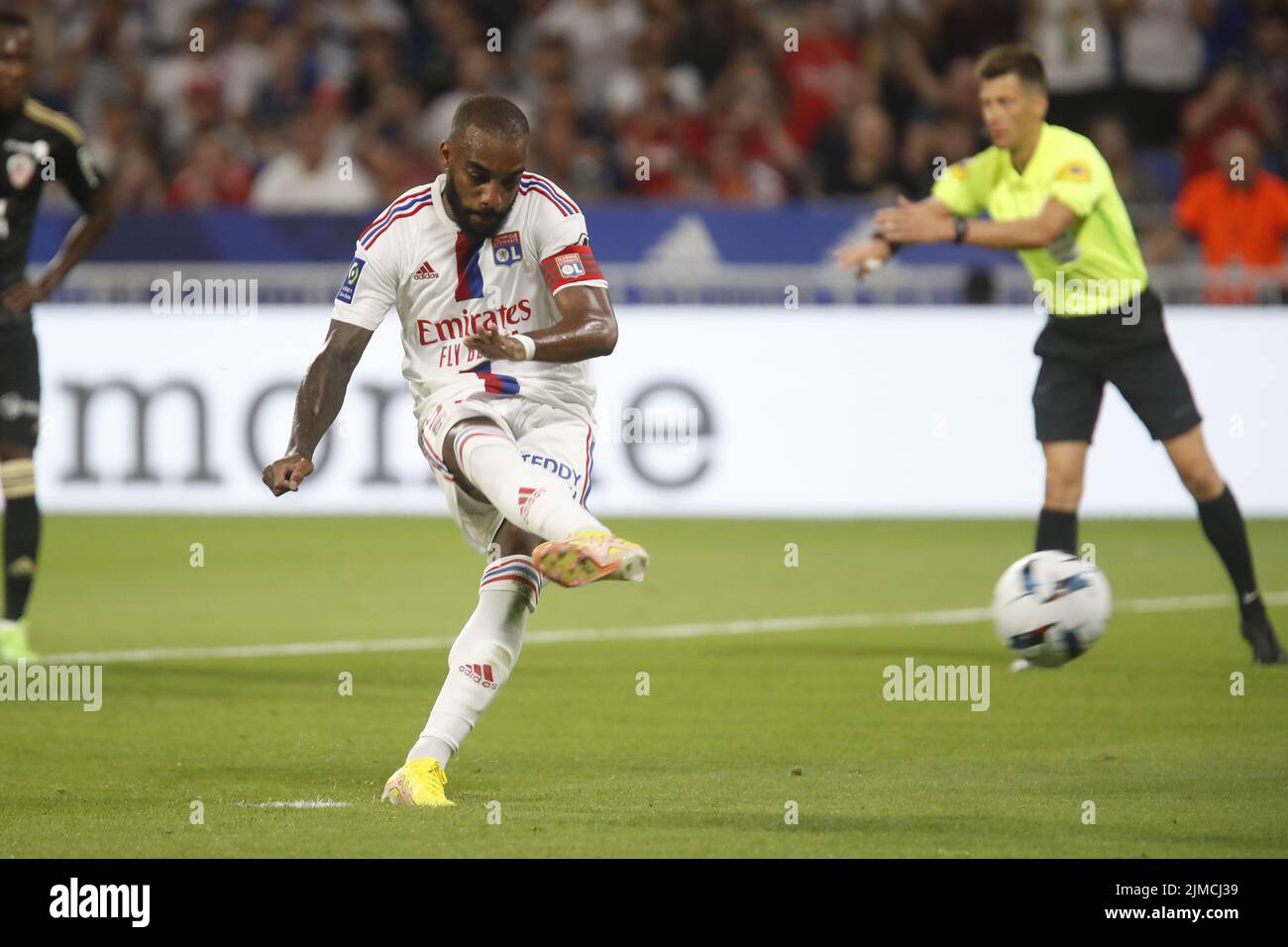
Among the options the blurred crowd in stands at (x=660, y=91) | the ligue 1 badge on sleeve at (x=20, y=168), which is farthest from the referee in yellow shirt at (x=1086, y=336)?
the blurred crowd in stands at (x=660, y=91)

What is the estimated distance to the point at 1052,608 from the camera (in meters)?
8.30

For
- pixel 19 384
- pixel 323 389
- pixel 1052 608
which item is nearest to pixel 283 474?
pixel 323 389

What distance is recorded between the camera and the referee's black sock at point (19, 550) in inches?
396

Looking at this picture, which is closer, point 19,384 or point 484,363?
point 484,363

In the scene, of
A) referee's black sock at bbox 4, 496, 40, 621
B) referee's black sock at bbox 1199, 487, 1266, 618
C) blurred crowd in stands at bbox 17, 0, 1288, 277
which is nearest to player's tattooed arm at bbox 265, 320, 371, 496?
referee's black sock at bbox 4, 496, 40, 621

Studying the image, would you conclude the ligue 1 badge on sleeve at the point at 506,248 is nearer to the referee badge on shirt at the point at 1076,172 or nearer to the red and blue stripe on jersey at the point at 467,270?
the red and blue stripe on jersey at the point at 467,270

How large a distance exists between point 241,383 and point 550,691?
7.34m

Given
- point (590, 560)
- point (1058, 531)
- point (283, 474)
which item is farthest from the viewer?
point (1058, 531)

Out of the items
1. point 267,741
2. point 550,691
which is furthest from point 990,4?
point 267,741

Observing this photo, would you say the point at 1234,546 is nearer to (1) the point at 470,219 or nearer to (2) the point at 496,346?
(1) the point at 470,219

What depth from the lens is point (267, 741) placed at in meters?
8.02

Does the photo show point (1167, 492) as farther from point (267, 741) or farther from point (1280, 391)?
point (267, 741)

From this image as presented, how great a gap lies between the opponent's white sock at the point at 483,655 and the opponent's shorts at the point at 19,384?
3960 mm

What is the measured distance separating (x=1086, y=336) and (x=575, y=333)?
3.88 metres
